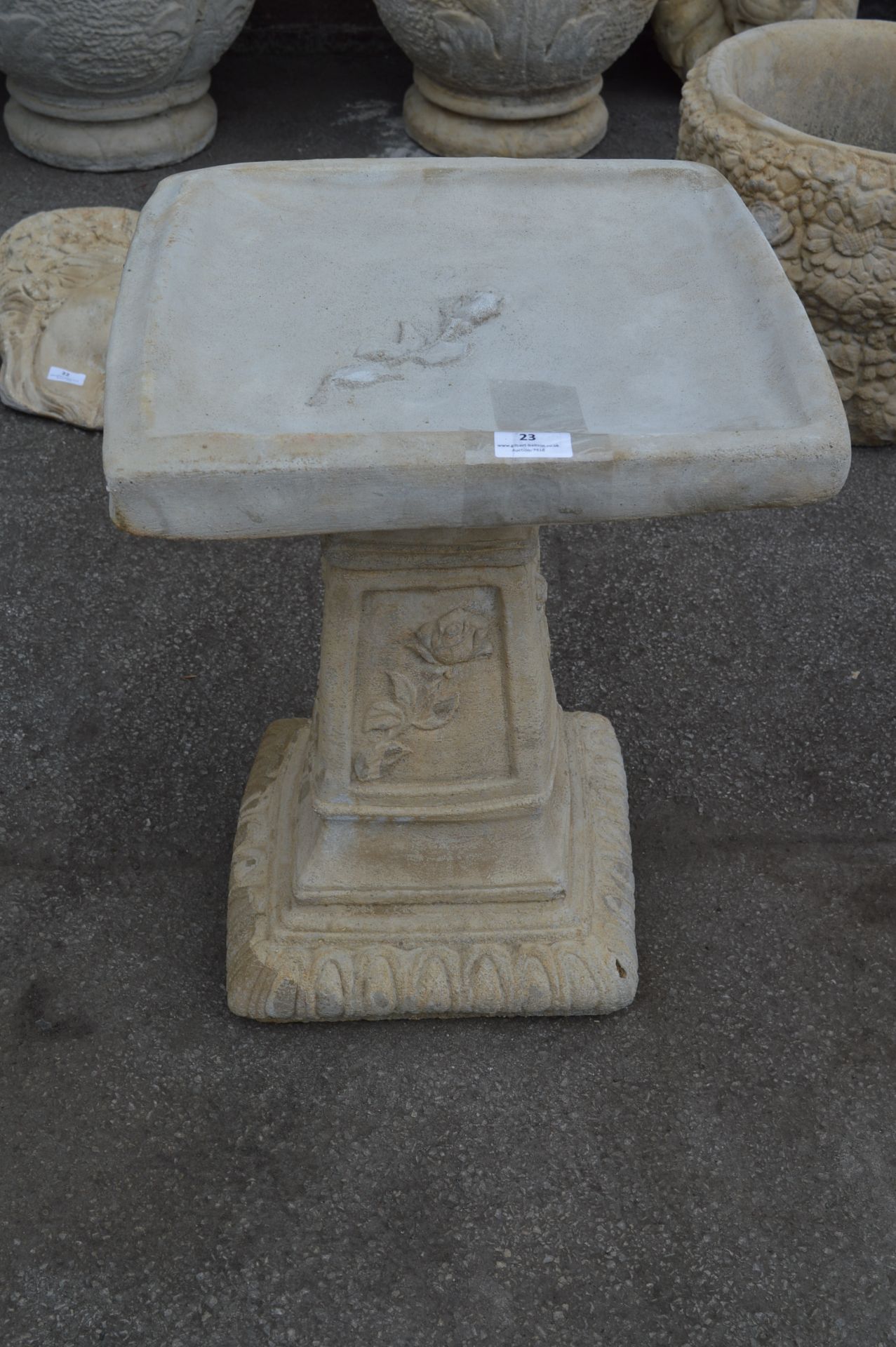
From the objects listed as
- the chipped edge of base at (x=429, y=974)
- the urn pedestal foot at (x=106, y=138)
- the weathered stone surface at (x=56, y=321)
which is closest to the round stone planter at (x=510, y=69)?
the urn pedestal foot at (x=106, y=138)

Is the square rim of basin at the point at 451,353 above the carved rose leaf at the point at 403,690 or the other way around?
above

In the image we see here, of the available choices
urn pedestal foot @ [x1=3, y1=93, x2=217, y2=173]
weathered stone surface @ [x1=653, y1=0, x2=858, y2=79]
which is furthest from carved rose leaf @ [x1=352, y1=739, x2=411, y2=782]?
weathered stone surface @ [x1=653, y1=0, x2=858, y2=79]

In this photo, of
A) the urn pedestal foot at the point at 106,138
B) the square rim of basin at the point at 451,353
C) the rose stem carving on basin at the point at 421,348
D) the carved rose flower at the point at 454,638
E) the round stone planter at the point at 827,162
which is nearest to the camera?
the square rim of basin at the point at 451,353

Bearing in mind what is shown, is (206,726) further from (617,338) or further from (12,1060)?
(617,338)

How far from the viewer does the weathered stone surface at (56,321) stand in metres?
2.61

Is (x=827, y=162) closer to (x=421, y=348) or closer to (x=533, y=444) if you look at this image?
(x=421, y=348)

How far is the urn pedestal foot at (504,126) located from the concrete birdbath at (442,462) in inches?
74.6

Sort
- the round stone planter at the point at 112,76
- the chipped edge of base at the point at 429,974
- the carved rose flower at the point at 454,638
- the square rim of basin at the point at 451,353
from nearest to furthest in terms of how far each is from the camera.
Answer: the square rim of basin at the point at 451,353 < the carved rose flower at the point at 454,638 < the chipped edge of base at the point at 429,974 < the round stone planter at the point at 112,76

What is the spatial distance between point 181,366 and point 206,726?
0.85m

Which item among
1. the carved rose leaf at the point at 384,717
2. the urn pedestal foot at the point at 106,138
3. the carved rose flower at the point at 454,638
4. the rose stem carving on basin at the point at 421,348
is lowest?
the urn pedestal foot at the point at 106,138

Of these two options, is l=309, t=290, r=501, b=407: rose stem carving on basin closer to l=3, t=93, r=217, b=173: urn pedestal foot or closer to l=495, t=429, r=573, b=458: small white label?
l=495, t=429, r=573, b=458: small white label

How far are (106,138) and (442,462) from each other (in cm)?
261

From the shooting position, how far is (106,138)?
131 inches

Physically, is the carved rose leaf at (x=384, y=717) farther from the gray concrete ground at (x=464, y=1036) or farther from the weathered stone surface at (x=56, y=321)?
the weathered stone surface at (x=56, y=321)
